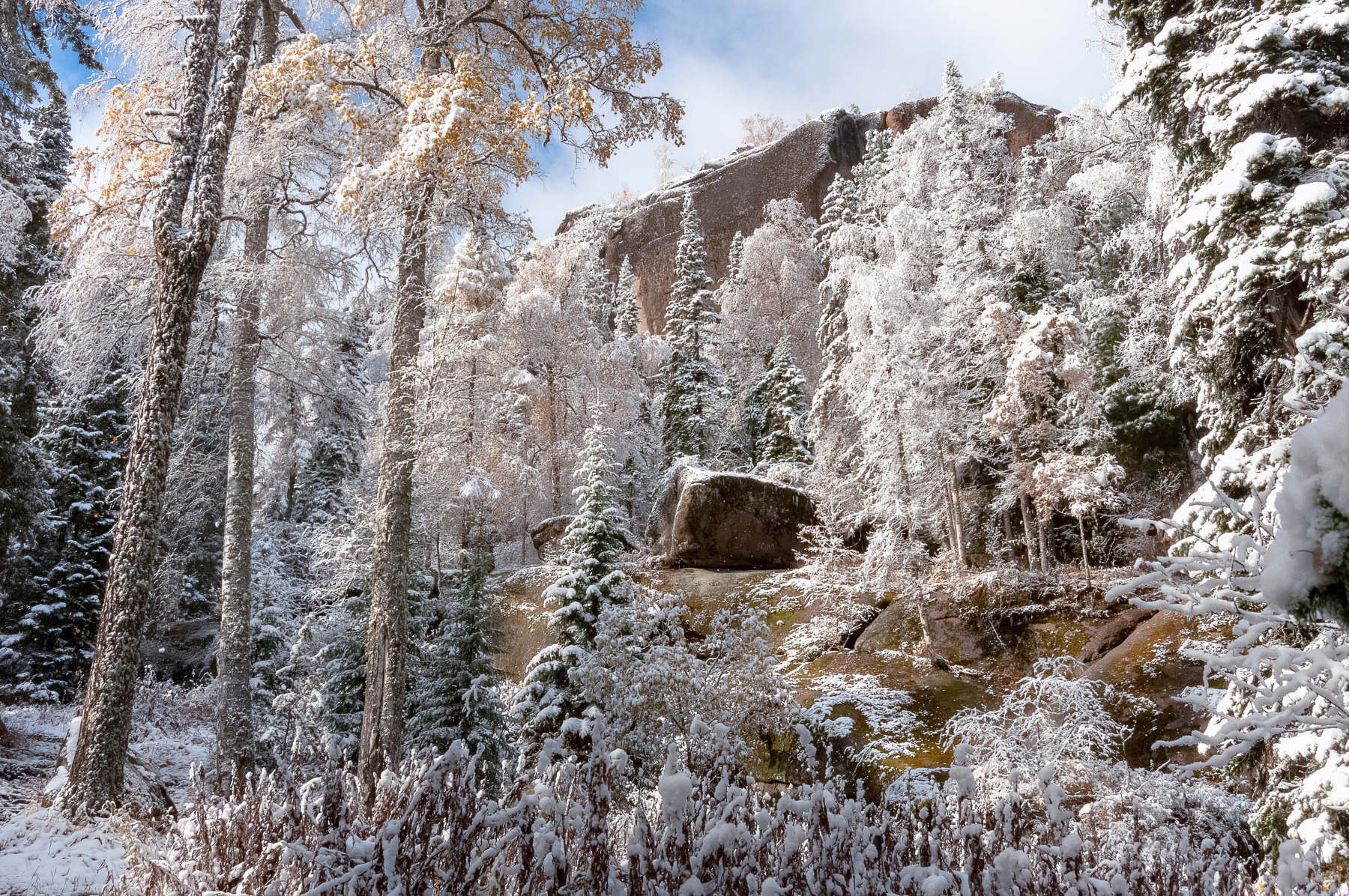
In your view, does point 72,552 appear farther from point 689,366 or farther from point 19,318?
point 689,366

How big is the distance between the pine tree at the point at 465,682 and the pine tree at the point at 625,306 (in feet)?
67.5

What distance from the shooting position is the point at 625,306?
3462 centimetres

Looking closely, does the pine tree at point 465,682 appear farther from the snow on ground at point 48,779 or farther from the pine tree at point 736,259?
the pine tree at point 736,259

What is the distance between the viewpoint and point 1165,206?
10656 millimetres

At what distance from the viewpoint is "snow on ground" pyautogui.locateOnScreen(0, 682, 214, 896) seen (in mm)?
4711

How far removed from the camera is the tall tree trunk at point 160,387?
6.09 metres

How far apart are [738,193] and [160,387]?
37014 mm

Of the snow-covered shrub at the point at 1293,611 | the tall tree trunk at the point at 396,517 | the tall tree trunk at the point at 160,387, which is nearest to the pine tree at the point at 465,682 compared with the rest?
the tall tree trunk at the point at 396,517

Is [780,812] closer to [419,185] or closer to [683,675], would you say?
[683,675]

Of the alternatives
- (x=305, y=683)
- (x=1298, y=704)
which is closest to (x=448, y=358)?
(x=305, y=683)

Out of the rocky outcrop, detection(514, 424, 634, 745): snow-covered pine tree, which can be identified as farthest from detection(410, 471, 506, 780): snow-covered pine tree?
the rocky outcrop

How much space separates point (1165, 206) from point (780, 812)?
10848 millimetres

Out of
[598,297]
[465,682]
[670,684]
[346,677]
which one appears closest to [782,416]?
[598,297]

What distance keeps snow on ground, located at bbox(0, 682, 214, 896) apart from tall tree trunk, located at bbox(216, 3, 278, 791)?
66cm
